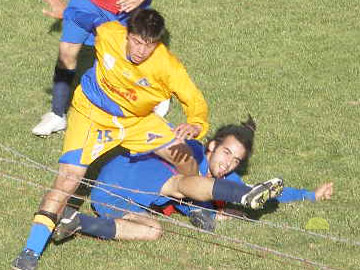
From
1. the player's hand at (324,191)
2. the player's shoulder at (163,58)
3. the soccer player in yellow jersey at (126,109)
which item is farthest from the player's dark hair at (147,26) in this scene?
the player's hand at (324,191)

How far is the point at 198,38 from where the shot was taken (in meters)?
9.77

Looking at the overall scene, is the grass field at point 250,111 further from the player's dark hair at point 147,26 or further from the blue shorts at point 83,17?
the player's dark hair at point 147,26

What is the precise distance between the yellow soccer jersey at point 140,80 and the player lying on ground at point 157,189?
0.36 m

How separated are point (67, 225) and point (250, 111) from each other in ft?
9.04

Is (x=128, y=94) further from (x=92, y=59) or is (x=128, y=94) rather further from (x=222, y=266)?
(x=92, y=59)

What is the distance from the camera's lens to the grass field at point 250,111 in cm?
594

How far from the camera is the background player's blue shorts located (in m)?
6.28

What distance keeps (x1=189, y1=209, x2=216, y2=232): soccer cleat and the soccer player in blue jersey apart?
5.80 feet

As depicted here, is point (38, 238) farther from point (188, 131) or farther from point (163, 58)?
point (163, 58)

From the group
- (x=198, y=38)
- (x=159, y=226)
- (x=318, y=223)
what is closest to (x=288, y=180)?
(x=318, y=223)

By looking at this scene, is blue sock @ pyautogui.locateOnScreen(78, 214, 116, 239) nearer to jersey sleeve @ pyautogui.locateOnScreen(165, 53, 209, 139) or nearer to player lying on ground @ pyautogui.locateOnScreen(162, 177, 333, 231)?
player lying on ground @ pyautogui.locateOnScreen(162, 177, 333, 231)

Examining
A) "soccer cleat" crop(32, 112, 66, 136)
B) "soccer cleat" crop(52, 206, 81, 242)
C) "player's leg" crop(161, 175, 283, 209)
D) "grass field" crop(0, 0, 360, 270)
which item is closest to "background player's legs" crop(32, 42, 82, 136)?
"soccer cleat" crop(32, 112, 66, 136)

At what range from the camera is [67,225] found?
585 cm

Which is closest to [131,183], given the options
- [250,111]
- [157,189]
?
[157,189]
